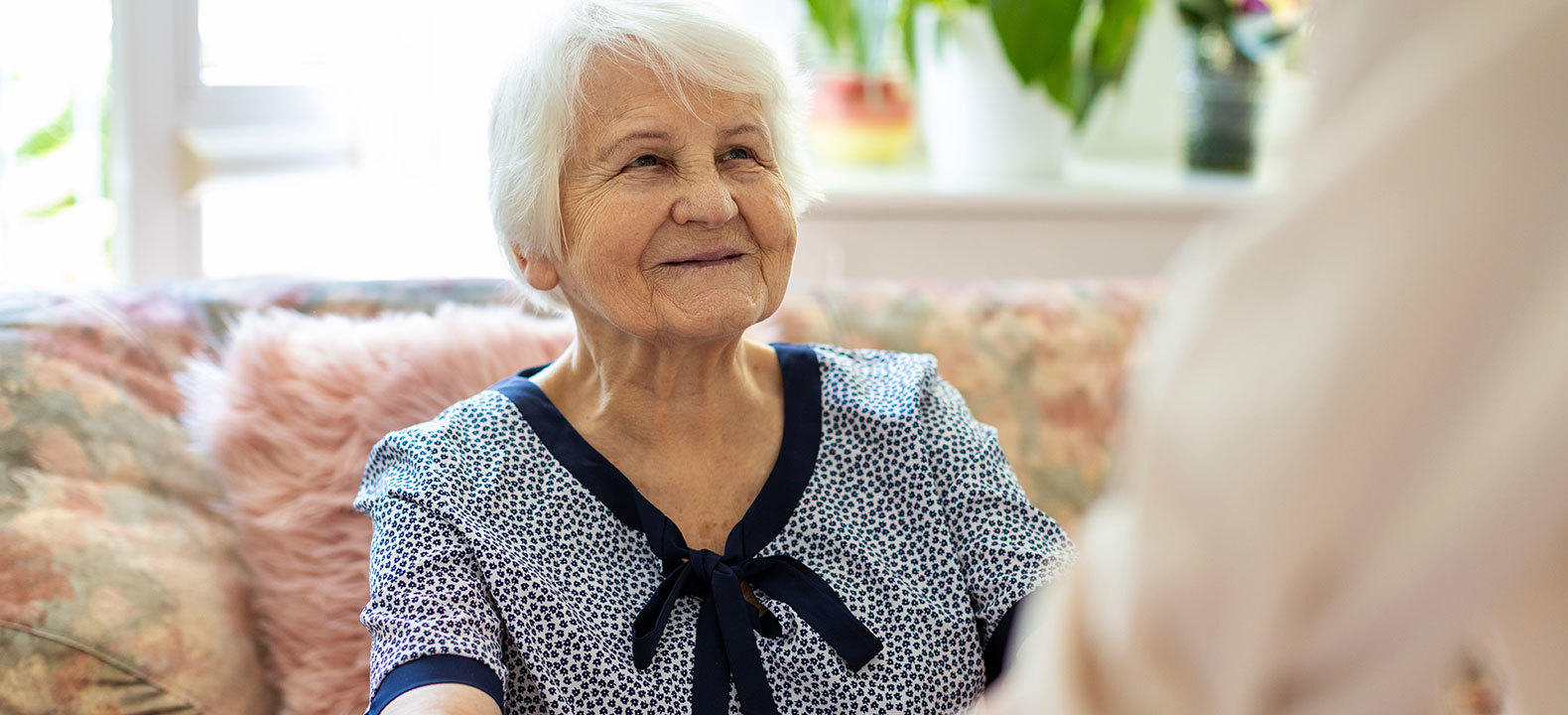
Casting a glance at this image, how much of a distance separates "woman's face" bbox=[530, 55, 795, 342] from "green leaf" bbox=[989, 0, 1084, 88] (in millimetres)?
1329

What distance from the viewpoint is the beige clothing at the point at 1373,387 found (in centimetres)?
37

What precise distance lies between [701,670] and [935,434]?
363 mm

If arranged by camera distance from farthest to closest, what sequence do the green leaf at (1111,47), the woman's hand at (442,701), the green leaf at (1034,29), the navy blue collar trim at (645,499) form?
1. the green leaf at (1111,47)
2. the green leaf at (1034,29)
3. the navy blue collar trim at (645,499)
4. the woman's hand at (442,701)

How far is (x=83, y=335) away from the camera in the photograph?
4.70 ft

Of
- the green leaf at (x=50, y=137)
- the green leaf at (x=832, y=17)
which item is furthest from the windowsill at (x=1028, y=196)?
the green leaf at (x=50, y=137)

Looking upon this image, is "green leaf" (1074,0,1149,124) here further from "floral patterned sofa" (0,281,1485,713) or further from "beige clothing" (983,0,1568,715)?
"beige clothing" (983,0,1568,715)

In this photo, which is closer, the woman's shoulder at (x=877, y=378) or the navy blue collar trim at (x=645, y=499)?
the navy blue collar trim at (x=645, y=499)

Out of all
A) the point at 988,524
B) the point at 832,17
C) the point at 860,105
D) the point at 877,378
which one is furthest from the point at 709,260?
the point at 860,105

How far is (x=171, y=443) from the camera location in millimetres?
1398

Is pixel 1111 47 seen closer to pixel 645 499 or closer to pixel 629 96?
pixel 629 96

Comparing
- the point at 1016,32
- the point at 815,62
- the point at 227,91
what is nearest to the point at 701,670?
the point at 227,91

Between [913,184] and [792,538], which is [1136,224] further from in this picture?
[792,538]

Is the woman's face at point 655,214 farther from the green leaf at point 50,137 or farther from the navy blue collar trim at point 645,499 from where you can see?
the green leaf at point 50,137

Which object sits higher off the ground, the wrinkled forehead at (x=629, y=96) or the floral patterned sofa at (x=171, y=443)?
the wrinkled forehead at (x=629, y=96)
